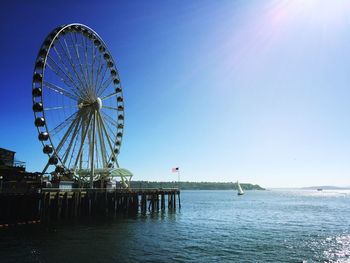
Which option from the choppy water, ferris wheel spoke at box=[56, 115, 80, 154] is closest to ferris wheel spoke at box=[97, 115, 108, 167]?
ferris wheel spoke at box=[56, 115, 80, 154]

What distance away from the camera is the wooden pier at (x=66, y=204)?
117 ft

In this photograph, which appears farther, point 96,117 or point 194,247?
point 96,117

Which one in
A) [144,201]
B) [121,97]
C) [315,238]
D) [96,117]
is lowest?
[315,238]

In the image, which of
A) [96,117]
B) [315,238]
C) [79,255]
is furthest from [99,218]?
[315,238]

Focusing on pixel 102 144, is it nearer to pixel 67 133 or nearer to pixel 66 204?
pixel 67 133

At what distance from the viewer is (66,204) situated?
4169cm

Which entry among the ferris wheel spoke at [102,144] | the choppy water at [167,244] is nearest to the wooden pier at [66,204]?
the choppy water at [167,244]

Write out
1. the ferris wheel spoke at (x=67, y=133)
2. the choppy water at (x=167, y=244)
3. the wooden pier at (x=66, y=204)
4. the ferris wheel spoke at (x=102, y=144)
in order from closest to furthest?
the choppy water at (x=167, y=244), the wooden pier at (x=66, y=204), the ferris wheel spoke at (x=67, y=133), the ferris wheel spoke at (x=102, y=144)

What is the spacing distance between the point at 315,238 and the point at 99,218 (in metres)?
25.3

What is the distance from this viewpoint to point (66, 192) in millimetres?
41906

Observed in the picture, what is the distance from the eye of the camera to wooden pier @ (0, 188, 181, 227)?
35719 mm

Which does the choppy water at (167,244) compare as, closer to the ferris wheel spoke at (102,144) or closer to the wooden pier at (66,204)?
the wooden pier at (66,204)

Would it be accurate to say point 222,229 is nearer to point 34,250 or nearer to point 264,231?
point 264,231

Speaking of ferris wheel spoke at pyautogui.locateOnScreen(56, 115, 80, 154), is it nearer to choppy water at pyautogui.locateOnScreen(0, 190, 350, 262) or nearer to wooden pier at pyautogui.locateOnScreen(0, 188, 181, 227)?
wooden pier at pyautogui.locateOnScreen(0, 188, 181, 227)
